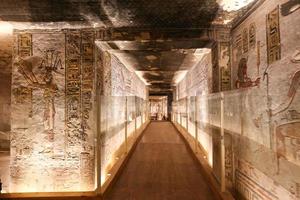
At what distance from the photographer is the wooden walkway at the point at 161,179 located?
377cm

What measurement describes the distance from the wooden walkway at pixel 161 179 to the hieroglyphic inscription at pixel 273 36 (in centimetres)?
220

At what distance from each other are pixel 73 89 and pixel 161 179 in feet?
7.48

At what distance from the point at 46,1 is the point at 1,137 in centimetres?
431

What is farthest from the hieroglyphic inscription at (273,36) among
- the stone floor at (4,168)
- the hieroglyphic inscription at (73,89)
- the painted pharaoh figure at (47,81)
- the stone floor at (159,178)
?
the stone floor at (4,168)

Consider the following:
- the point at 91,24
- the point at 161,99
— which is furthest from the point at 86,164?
the point at 161,99

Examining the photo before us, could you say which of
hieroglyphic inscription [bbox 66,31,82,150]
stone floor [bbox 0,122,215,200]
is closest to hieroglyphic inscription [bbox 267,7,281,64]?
stone floor [bbox 0,122,215,200]

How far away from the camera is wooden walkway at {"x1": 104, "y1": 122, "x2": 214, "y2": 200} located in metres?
3.77

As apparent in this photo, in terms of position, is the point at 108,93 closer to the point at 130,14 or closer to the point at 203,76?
the point at 130,14

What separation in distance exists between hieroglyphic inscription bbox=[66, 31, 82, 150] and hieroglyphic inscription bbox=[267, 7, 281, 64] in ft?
10.1

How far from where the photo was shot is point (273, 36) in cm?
276

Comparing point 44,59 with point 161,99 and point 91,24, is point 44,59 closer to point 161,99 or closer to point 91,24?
point 91,24

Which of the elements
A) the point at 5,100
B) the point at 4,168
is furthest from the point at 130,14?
the point at 4,168

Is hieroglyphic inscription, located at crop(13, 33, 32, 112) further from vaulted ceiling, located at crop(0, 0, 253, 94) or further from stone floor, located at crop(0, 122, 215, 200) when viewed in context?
stone floor, located at crop(0, 122, 215, 200)

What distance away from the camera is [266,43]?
9.68 feet
